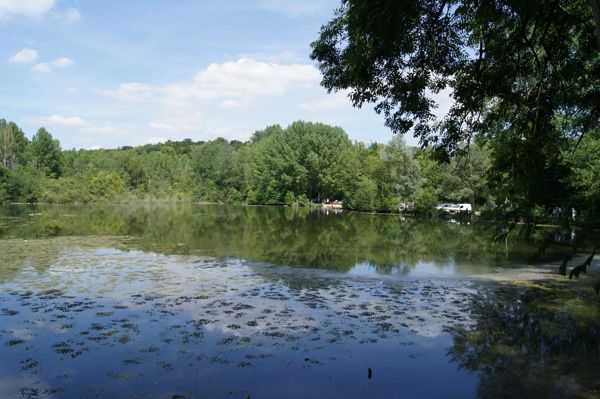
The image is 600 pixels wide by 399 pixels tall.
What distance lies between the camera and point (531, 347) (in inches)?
363

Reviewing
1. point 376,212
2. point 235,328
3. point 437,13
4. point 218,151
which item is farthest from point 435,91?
point 218,151

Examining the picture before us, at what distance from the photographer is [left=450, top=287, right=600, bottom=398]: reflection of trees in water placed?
24.7 ft

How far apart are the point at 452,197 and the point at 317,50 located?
43.2m

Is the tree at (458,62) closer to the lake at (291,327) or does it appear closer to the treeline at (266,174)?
the lake at (291,327)

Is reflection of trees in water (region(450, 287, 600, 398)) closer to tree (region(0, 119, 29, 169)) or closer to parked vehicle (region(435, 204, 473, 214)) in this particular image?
parked vehicle (region(435, 204, 473, 214))

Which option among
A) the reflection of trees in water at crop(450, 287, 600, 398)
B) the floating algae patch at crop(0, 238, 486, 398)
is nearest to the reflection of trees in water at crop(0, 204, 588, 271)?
the floating algae patch at crop(0, 238, 486, 398)

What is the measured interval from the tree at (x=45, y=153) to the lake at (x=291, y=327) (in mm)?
83911

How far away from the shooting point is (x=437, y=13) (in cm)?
771

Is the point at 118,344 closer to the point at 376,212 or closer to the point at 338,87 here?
the point at 338,87

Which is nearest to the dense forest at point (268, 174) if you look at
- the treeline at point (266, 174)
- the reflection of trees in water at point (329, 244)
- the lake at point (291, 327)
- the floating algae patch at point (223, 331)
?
the treeline at point (266, 174)

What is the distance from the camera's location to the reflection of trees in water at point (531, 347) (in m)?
7.52

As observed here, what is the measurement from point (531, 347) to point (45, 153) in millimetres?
102469

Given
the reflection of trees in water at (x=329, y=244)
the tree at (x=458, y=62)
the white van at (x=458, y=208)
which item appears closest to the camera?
the tree at (x=458, y=62)

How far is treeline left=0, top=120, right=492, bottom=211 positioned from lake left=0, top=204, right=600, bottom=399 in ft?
109
